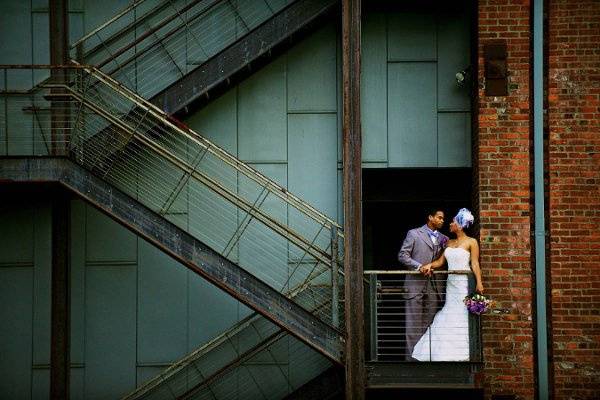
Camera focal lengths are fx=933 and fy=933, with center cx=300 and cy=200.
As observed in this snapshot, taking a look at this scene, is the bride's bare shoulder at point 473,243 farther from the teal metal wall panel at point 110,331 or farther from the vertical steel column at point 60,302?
the vertical steel column at point 60,302

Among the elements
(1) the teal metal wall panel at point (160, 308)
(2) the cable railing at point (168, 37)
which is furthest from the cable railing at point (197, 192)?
(1) the teal metal wall panel at point (160, 308)

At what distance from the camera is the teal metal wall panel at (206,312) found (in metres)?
12.0

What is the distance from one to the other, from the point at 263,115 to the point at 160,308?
9.26ft

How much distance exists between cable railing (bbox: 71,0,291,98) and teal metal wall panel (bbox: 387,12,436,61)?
1491 mm

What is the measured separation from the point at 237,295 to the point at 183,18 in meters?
3.94

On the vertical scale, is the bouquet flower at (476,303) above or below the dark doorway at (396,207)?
below

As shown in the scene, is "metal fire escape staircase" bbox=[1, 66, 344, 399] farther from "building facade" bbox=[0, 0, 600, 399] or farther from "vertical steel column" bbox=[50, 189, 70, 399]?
"vertical steel column" bbox=[50, 189, 70, 399]

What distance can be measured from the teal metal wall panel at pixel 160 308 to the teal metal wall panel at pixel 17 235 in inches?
56.4

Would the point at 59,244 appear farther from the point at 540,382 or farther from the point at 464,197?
the point at 540,382

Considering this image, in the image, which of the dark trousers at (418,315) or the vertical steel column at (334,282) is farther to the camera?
the dark trousers at (418,315)

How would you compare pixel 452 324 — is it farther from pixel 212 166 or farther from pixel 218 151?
pixel 212 166

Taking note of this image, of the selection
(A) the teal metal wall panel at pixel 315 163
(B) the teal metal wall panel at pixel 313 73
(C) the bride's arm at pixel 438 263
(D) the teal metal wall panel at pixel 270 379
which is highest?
(B) the teal metal wall panel at pixel 313 73

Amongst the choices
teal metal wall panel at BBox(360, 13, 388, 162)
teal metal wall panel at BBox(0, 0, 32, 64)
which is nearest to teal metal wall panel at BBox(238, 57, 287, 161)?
teal metal wall panel at BBox(360, 13, 388, 162)

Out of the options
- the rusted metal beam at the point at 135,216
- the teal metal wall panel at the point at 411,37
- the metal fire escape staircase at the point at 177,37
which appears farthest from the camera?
the teal metal wall panel at the point at 411,37
